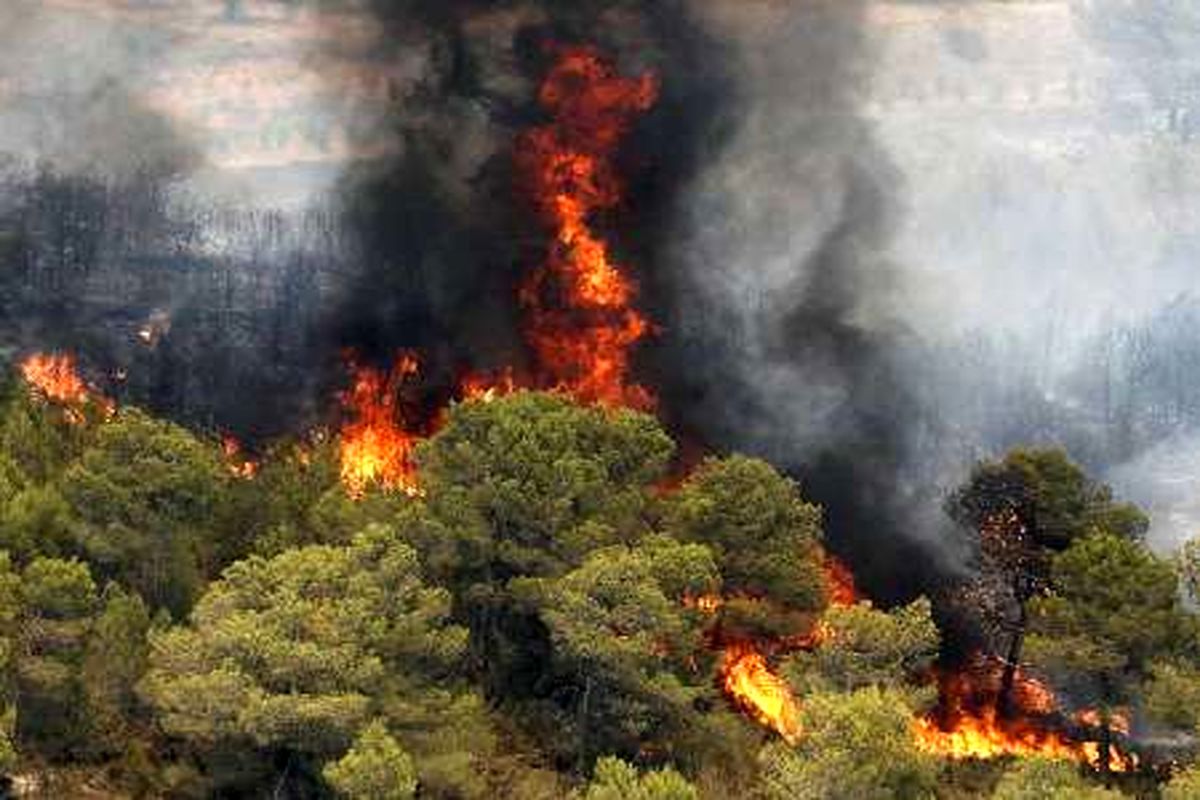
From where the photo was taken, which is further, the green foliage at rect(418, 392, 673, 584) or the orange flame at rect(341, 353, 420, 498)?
the orange flame at rect(341, 353, 420, 498)

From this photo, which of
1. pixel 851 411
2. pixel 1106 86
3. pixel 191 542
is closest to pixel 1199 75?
pixel 1106 86

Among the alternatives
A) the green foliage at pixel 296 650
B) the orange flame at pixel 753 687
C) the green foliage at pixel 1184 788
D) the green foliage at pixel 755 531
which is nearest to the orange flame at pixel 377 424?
the orange flame at pixel 753 687

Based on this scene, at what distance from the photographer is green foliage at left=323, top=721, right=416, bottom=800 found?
36438mm

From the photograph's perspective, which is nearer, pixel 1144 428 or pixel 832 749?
pixel 832 749

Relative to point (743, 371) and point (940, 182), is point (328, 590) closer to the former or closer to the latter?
point (743, 371)

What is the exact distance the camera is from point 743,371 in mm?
88438

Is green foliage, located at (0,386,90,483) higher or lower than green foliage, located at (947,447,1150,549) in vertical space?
lower

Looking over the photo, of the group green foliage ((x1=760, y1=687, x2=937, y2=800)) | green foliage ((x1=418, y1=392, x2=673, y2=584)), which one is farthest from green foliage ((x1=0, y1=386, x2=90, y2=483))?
green foliage ((x1=760, y1=687, x2=937, y2=800))

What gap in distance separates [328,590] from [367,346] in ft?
180

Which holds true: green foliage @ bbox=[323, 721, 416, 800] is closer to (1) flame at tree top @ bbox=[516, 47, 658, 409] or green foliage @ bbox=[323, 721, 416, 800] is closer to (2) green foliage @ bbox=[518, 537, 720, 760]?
(2) green foliage @ bbox=[518, 537, 720, 760]

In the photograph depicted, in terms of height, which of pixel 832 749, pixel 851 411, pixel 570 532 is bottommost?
pixel 851 411

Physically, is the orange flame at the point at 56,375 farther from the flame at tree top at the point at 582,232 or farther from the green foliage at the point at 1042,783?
the green foliage at the point at 1042,783

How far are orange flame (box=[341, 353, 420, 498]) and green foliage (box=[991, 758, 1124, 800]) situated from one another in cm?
5512

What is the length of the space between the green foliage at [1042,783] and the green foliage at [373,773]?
46.7 feet
